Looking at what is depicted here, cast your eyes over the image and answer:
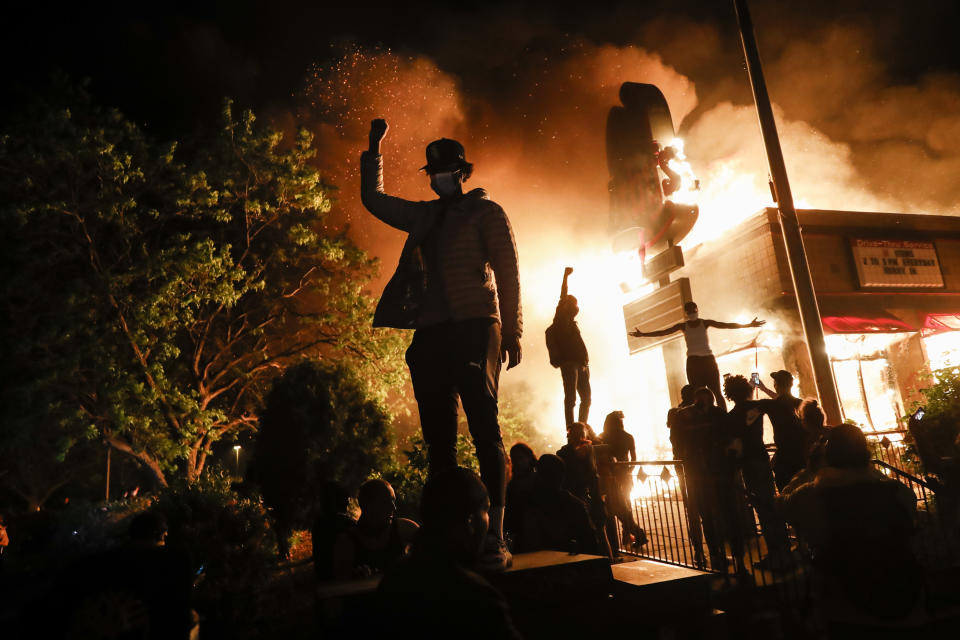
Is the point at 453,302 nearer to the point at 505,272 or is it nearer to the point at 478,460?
the point at 505,272

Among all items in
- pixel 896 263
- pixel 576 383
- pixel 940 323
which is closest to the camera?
pixel 576 383

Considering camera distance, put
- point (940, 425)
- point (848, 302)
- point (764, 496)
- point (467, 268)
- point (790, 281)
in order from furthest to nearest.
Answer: point (848, 302) → point (790, 281) → point (940, 425) → point (764, 496) → point (467, 268)

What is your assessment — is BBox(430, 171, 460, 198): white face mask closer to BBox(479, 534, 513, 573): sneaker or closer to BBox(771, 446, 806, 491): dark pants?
BBox(479, 534, 513, 573): sneaker

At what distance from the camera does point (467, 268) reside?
3740 mm

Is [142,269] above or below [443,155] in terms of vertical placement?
above

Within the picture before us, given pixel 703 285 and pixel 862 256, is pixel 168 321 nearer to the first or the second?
pixel 703 285

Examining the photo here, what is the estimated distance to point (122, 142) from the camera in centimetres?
1584

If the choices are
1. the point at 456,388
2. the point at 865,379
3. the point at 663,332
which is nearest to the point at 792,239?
the point at 663,332

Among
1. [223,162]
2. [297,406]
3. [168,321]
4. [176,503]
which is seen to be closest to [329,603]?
[176,503]

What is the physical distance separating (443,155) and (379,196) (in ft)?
1.76

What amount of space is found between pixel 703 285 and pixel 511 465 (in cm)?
1699

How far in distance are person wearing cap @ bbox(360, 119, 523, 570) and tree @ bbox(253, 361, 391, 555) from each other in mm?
8220

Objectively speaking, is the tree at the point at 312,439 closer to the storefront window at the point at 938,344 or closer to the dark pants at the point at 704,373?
the dark pants at the point at 704,373

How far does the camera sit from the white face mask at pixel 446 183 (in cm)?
395
